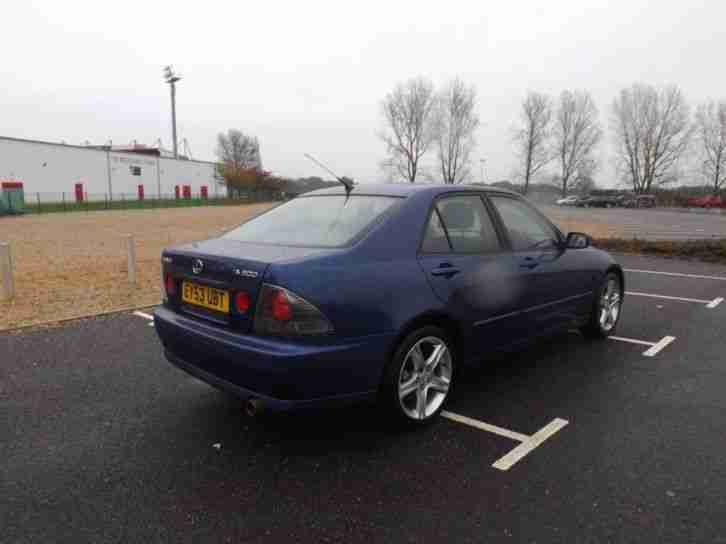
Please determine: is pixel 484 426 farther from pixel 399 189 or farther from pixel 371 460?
pixel 399 189

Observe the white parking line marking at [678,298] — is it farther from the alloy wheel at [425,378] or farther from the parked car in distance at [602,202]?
the parked car in distance at [602,202]

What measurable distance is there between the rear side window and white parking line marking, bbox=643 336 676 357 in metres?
2.18

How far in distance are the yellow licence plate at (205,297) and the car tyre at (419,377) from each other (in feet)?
3.33

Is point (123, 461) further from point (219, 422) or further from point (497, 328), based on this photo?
point (497, 328)

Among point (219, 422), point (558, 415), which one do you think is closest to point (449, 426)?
point (558, 415)

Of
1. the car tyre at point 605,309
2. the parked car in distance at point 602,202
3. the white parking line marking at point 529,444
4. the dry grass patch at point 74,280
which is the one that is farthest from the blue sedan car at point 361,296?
the parked car in distance at point 602,202

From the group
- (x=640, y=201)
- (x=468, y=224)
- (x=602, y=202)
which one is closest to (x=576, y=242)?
(x=468, y=224)

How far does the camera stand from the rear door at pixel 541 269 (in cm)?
402

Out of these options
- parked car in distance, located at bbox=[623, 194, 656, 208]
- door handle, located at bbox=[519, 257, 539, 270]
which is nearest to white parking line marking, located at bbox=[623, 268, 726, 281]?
door handle, located at bbox=[519, 257, 539, 270]

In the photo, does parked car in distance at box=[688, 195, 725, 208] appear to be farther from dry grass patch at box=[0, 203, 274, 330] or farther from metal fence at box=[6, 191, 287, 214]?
dry grass patch at box=[0, 203, 274, 330]

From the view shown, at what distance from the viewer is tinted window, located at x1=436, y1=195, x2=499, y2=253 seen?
3555 mm

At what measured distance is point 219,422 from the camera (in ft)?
11.2

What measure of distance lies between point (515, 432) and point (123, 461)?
2.34 meters

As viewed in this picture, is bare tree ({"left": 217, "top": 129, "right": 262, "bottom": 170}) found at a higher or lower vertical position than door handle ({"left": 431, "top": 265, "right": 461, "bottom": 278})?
higher
